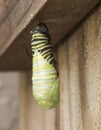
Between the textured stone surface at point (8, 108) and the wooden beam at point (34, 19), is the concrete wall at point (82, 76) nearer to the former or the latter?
the wooden beam at point (34, 19)

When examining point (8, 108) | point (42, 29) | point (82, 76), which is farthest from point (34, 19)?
point (8, 108)

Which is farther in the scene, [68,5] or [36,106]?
[36,106]

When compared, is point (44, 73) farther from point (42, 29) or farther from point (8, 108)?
point (8, 108)

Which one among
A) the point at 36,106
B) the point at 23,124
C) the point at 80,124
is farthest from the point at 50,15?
the point at 23,124

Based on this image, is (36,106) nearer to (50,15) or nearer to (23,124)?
(23,124)

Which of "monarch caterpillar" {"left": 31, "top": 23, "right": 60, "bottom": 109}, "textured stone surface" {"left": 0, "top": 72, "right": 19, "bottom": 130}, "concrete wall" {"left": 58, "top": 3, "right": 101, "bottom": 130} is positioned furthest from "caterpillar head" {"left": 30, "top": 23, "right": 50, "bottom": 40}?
"textured stone surface" {"left": 0, "top": 72, "right": 19, "bottom": 130}

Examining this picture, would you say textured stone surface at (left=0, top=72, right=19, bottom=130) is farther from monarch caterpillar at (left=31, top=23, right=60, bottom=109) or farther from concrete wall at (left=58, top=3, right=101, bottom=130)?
monarch caterpillar at (left=31, top=23, right=60, bottom=109)
